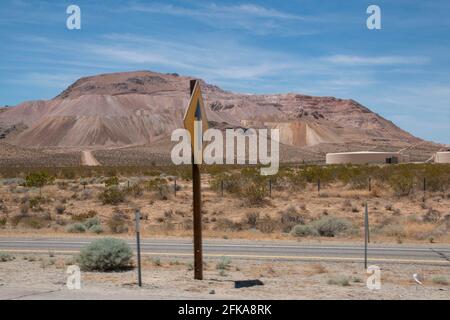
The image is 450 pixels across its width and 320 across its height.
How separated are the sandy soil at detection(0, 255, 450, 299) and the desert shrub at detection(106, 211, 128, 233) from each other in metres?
8.73

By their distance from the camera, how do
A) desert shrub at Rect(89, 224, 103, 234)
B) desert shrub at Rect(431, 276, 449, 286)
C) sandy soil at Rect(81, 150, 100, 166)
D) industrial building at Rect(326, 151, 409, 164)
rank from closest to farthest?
desert shrub at Rect(431, 276, 449, 286)
desert shrub at Rect(89, 224, 103, 234)
industrial building at Rect(326, 151, 409, 164)
sandy soil at Rect(81, 150, 100, 166)

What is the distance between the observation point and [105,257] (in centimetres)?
1373

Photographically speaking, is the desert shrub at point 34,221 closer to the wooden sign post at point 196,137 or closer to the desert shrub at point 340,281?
the wooden sign post at point 196,137

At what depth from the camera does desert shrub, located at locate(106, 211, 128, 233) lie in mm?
25000

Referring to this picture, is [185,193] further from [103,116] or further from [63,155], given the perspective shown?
[103,116]

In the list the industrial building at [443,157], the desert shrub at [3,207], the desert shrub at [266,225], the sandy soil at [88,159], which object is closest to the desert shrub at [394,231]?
the desert shrub at [266,225]

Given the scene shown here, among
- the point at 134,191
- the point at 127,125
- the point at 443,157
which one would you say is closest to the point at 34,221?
the point at 134,191

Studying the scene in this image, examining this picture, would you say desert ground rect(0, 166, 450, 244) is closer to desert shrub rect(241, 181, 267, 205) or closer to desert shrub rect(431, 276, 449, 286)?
desert shrub rect(241, 181, 267, 205)

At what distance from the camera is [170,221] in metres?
30.3

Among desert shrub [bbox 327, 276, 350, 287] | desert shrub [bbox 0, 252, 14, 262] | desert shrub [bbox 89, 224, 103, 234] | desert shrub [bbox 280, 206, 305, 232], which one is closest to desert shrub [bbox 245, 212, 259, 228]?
desert shrub [bbox 280, 206, 305, 232]

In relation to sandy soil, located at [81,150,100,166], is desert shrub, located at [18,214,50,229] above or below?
below

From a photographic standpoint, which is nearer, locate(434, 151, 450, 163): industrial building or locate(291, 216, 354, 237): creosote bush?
locate(291, 216, 354, 237): creosote bush

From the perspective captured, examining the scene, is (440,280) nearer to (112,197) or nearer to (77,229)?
(77,229)
